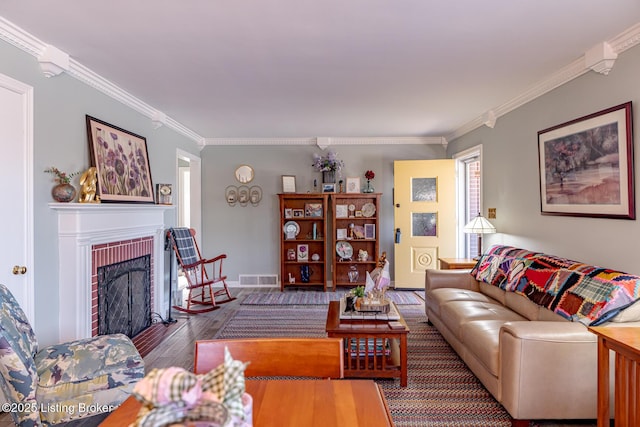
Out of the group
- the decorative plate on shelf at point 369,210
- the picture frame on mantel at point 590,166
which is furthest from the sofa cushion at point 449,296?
the decorative plate on shelf at point 369,210

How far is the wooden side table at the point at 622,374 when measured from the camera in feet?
4.97

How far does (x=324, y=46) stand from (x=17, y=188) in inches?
86.8

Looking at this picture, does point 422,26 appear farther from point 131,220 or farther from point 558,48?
point 131,220

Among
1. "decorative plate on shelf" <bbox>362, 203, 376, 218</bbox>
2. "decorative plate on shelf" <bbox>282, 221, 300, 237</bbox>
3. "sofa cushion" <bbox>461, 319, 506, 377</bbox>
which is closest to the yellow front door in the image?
"decorative plate on shelf" <bbox>362, 203, 376, 218</bbox>

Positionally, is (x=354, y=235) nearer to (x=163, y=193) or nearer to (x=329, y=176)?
(x=329, y=176)

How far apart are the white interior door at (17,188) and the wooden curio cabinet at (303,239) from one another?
3.32 meters

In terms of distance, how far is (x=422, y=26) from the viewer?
2.18 metres

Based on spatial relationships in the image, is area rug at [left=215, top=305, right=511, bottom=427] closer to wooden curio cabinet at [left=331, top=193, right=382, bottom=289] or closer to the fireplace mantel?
the fireplace mantel

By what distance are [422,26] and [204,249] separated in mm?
4703

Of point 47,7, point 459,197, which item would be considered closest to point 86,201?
point 47,7

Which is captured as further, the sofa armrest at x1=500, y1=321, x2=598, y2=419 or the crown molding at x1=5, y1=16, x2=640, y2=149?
the crown molding at x1=5, y1=16, x2=640, y2=149

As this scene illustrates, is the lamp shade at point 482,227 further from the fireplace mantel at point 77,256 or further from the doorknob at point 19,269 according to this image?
the doorknob at point 19,269

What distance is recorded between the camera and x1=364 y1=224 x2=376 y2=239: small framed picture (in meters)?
5.58

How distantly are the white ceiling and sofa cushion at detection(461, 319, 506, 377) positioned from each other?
1955 mm
